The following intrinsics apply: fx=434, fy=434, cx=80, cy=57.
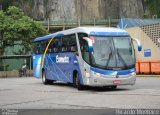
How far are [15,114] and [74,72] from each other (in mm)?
10748

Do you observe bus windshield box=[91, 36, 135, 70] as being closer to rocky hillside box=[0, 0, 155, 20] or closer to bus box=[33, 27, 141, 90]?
bus box=[33, 27, 141, 90]

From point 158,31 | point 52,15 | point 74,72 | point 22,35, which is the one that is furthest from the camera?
point 52,15

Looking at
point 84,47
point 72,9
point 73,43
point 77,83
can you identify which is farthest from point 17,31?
point 72,9

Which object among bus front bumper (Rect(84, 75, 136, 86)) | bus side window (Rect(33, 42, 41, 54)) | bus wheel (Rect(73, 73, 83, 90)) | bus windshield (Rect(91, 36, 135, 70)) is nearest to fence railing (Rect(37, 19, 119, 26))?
bus side window (Rect(33, 42, 41, 54))

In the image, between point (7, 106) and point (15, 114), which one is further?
point (7, 106)

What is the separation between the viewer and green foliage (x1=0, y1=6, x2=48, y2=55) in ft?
171

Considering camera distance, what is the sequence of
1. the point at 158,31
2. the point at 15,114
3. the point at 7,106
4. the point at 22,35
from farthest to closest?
the point at 22,35 → the point at 158,31 → the point at 7,106 → the point at 15,114

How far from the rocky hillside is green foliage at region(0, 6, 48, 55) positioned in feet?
138

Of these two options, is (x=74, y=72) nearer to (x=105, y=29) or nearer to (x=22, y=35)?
(x=105, y=29)

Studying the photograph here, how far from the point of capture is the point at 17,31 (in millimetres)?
52562

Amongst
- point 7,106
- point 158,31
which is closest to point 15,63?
point 158,31

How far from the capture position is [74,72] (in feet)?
77.3

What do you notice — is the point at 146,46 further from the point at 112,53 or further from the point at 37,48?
the point at 112,53

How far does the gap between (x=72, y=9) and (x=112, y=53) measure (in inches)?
3029
